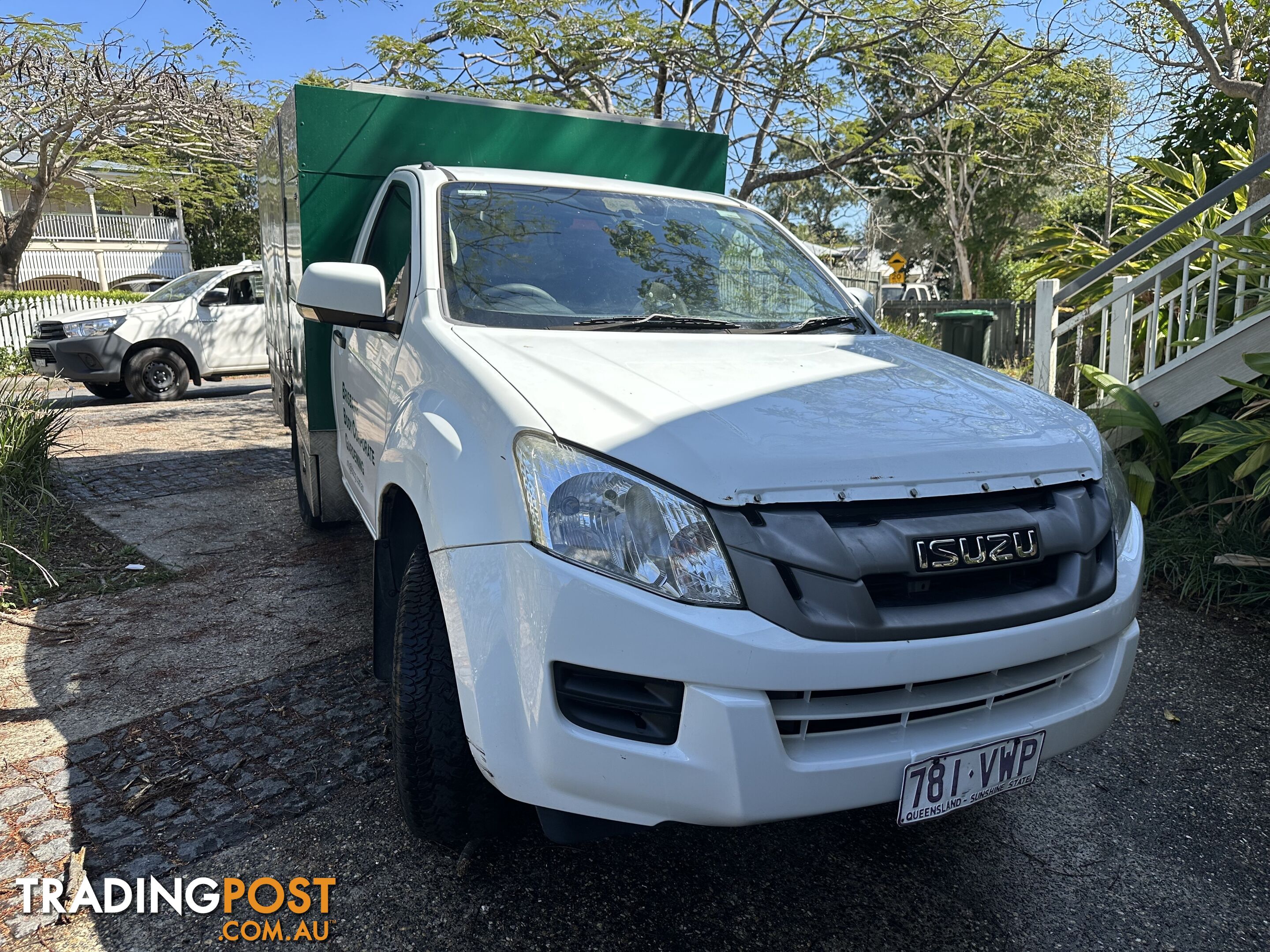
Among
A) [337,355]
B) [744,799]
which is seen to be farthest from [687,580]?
[337,355]

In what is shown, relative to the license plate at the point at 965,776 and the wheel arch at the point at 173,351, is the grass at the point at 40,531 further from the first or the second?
the wheel arch at the point at 173,351

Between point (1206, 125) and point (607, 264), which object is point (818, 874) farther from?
point (1206, 125)

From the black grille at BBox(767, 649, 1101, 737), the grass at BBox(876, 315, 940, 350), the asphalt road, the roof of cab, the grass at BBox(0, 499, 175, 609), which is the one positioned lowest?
the asphalt road

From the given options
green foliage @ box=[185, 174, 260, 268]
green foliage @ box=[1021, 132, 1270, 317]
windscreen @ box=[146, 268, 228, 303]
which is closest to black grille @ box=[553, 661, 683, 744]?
green foliage @ box=[1021, 132, 1270, 317]

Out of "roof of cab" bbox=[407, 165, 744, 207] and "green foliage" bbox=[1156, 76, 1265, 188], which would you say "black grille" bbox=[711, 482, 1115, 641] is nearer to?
"roof of cab" bbox=[407, 165, 744, 207]

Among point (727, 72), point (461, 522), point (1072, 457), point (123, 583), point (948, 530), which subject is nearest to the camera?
point (948, 530)

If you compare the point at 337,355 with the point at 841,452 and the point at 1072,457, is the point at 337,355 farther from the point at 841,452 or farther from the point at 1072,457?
the point at 1072,457

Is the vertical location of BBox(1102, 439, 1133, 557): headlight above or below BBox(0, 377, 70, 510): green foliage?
above

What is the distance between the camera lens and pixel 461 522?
202 centimetres

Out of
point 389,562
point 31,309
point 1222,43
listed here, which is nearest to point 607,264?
point 389,562

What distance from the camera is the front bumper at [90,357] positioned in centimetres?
1153

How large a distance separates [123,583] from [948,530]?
428 cm

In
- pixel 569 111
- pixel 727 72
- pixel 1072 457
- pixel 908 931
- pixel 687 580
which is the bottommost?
pixel 908 931

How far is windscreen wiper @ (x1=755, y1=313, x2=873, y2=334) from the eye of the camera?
3012mm
